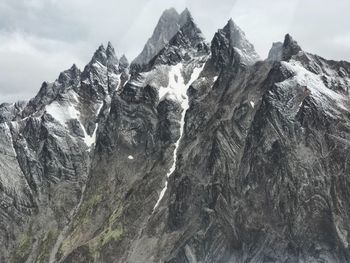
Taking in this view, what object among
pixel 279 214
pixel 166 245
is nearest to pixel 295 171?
pixel 279 214

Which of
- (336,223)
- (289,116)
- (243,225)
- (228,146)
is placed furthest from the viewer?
(228,146)

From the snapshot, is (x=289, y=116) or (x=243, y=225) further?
(x=289, y=116)

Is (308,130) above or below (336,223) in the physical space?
above

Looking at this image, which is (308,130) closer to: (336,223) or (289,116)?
(289,116)

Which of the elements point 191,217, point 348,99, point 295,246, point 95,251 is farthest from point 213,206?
point 348,99

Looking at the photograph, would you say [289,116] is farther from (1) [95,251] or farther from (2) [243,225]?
(1) [95,251]

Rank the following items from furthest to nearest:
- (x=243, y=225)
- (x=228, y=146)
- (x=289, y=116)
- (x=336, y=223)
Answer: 1. (x=228, y=146)
2. (x=289, y=116)
3. (x=243, y=225)
4. (x=336, y=223)

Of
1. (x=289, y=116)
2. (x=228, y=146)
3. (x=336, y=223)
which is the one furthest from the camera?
(x=228, y=146)

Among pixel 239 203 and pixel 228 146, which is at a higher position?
pixel 228 146

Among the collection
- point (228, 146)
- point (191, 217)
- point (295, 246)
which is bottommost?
point (295, 246)
